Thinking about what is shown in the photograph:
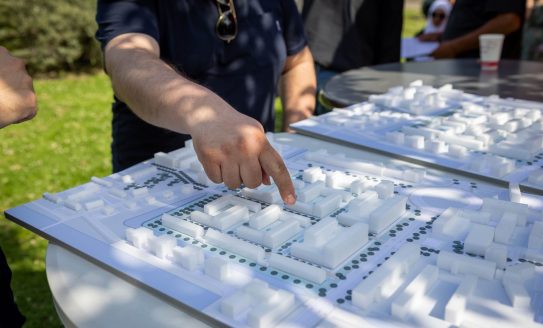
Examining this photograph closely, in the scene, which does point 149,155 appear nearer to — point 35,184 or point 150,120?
point 150,120

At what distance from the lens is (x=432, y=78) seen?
107 inches

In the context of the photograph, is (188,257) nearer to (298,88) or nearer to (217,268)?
(217,268)

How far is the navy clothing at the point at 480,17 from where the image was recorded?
11.0 ft

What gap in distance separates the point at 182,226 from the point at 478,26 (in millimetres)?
3072

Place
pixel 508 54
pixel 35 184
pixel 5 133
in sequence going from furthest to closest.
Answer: pixel 5 133
pixel 35 184
pixel 508 54

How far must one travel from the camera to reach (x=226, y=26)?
1.92m

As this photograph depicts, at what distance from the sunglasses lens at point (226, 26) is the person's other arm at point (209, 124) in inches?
20.2

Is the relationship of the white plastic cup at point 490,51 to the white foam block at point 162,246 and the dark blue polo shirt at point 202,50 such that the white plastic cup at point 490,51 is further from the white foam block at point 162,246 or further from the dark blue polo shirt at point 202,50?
the white foam block at point 162,246

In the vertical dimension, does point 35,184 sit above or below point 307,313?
below

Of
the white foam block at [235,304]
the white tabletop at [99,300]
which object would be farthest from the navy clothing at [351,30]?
the white foam block at [235,304]

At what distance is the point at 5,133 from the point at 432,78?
4303 millimetres

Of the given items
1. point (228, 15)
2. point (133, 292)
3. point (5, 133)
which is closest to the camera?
point (133, 292)

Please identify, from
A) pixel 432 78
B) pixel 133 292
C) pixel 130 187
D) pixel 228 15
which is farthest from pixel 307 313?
pixel 432 78

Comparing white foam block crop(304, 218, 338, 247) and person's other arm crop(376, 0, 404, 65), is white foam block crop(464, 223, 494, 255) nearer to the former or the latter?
→ white foam block crop(304, 218, 338, 247)
